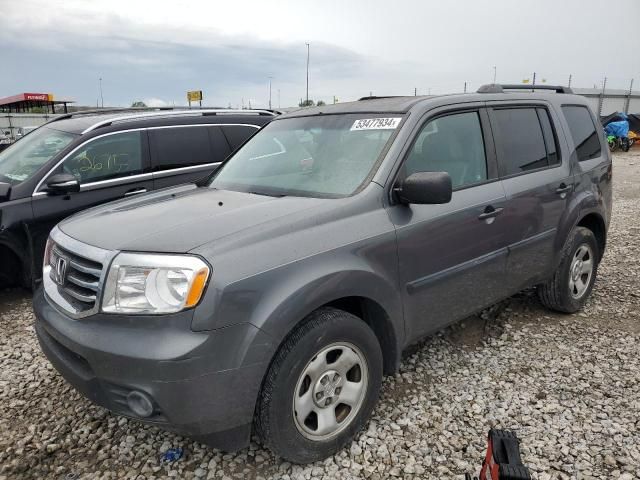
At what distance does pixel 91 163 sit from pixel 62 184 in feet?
1.57

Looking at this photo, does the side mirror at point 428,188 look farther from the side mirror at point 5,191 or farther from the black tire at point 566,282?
the side mirror at point 5,191

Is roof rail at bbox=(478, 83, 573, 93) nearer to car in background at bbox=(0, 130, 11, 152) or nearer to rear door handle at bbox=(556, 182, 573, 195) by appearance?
rear door handle at bbox=(556, 182, 573, 195)

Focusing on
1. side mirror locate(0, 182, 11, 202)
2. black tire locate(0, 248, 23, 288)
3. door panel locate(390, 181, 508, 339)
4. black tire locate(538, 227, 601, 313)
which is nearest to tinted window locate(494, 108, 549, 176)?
door panel locate(390, 181, 508, 339)

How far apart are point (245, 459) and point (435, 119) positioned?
2.25 m

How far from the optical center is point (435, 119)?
312 cm

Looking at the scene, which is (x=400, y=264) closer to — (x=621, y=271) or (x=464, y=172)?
(x=464, y=172)

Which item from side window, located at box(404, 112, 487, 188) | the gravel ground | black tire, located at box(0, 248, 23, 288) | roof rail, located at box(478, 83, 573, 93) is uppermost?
roof rail, located at box(478, 83, 573, 93)

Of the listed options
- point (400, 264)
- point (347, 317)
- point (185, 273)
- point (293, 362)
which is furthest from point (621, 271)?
point (185, 273)

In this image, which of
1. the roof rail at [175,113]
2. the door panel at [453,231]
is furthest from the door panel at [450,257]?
the roof rail at [175,113]

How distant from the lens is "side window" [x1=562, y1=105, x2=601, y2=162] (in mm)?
4148

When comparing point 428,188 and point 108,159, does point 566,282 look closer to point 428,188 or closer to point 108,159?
point 428,188

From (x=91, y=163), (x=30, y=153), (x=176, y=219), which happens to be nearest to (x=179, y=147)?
(x=91, y=163)

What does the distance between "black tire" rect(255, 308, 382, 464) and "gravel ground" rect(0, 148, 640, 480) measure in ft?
0.46

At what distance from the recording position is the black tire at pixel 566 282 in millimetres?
3999
